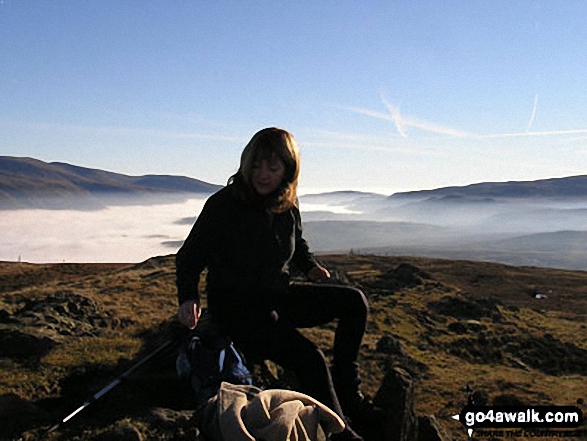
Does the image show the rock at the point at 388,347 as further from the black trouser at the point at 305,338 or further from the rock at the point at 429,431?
the black trouser at the point at 305,338

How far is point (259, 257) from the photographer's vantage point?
189 inches

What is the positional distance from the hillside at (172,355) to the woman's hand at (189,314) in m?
0.85

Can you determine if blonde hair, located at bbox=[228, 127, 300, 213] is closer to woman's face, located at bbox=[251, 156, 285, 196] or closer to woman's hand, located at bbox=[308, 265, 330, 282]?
woman's face, located at bbox=[251, 156, 285, 196]

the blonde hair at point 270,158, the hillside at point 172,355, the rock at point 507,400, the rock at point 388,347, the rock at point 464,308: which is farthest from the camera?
the rock at point 464,308

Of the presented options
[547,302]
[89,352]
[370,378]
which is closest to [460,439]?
[370,378]

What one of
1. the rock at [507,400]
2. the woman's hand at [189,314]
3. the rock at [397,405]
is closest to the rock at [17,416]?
the woman's hand at [189,314]

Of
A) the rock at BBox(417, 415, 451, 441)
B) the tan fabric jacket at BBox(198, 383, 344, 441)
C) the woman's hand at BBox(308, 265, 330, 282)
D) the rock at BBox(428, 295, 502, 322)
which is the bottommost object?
the rock at BBox(428, 295, 502, 322)

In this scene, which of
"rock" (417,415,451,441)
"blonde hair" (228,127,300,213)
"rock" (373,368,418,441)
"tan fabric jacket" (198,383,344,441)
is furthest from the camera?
"rock" (417,415,451,441)

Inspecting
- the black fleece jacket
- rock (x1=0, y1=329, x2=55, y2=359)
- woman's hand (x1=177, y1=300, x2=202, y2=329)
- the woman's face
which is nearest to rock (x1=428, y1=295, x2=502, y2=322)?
rock (x1=0, y1=329, x2=55, y2=359)

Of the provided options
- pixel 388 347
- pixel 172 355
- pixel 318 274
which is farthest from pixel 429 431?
pixel 388 347

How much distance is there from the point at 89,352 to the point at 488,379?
11.0m

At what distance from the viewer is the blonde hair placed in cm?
466

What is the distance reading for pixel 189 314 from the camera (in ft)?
14.6

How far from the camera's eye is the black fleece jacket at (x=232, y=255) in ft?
15.3
